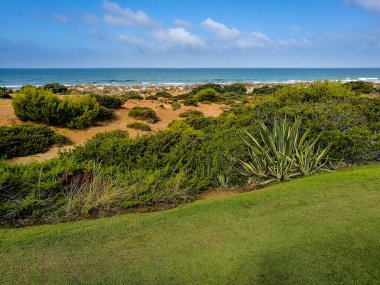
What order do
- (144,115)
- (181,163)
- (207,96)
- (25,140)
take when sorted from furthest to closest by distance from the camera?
(207,96) → (144,115) → (25,140) → (181,163)

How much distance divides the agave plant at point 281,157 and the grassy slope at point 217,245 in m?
1.97

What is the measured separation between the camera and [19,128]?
1385 centimetres

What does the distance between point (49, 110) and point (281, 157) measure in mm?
12138

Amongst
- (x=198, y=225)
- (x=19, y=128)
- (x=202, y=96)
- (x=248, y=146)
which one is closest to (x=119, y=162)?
(x=248, y=146)

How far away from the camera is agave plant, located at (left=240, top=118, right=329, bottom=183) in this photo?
8125 mm

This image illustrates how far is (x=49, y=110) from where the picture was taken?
667 inches

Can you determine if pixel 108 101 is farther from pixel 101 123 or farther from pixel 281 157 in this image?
pixel 281 157

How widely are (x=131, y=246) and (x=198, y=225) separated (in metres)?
0.99

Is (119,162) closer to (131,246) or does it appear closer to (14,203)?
(14,203)

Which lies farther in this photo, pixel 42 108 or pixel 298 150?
pixel 42 108

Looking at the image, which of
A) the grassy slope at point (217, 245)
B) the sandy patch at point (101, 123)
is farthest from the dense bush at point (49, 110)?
the grassy slope at point (217, 245)

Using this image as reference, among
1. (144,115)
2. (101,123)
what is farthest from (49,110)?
(144,115)

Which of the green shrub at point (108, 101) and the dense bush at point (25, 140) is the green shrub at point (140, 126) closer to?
the green shrub at point (108, 101)

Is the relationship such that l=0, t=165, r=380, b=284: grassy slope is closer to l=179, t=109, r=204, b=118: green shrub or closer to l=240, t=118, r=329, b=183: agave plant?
l=240, t=118, r=329, b=183: agave plant
